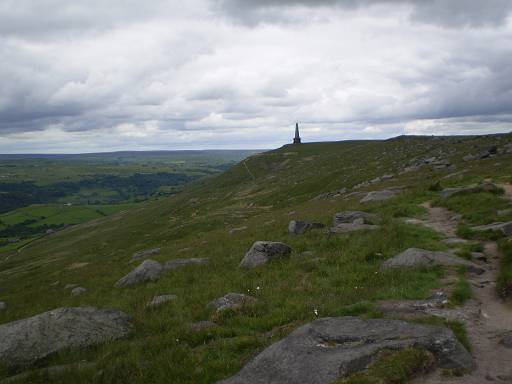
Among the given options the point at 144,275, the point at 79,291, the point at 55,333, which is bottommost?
the point at 79,291

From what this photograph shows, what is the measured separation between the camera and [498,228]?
17.2 m

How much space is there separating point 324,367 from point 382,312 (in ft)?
11.5

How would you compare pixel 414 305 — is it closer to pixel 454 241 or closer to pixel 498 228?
pixel 454 241

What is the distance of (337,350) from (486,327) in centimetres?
412

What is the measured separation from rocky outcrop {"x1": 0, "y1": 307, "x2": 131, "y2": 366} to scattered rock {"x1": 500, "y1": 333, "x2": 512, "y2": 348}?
10.2 m

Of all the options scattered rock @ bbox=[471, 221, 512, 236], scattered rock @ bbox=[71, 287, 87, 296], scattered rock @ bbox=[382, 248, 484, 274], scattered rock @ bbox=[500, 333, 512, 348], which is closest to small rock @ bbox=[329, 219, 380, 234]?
scattered rock @ bbox=[471, 221, 512, 236]

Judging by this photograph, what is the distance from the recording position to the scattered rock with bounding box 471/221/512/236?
16594 mm

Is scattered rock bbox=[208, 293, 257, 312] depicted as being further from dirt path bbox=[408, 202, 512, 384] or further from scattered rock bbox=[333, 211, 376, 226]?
scattered rock bbox=[333, 211, 376, 226]

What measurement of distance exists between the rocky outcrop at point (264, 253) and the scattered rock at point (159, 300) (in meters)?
4.57

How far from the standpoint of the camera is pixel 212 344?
33.8ft

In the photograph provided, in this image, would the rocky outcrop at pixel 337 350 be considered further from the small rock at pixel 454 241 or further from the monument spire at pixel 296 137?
the monument spire at pixel 296 137

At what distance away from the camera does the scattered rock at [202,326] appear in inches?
449

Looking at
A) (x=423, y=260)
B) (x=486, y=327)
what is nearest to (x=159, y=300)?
(x=423, y=260)

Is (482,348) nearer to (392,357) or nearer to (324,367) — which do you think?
(392,357)
